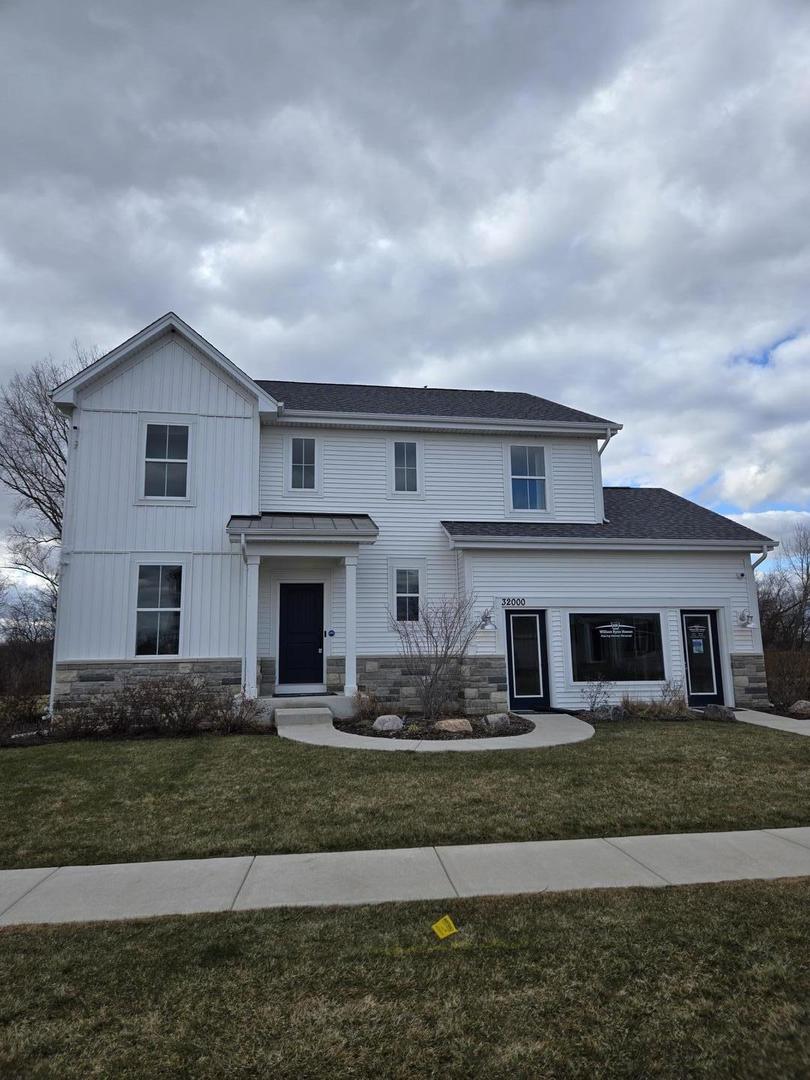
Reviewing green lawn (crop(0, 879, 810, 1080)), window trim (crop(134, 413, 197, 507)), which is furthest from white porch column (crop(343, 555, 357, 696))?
green lawn (crop(0, 879, 810, 1080))

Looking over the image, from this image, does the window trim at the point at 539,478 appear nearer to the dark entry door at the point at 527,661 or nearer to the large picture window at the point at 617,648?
the dark entry door at the point at 527,661

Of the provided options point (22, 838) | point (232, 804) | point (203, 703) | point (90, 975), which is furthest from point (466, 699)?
point (90, 975)

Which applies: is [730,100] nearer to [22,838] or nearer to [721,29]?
[721,29]

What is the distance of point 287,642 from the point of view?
46.0 ft

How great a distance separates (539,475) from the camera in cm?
1602

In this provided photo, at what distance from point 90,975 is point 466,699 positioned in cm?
1067

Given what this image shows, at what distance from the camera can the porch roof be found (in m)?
12.8

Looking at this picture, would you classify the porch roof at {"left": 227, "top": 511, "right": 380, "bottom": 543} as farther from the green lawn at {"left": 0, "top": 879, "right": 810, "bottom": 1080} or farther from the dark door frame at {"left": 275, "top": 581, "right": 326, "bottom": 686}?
the green lawn at {"left": 0, "top": 879, "right": 810, "bottom": 1080}

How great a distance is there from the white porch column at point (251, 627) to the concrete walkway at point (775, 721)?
971 centimetres

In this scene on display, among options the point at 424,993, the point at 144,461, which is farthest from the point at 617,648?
the point at 424,993

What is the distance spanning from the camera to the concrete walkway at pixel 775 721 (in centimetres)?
1169

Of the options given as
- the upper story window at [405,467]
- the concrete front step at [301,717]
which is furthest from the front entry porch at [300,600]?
the upper story window at [405,467]

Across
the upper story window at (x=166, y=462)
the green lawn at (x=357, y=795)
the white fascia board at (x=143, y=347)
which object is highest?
the white fascia board at (x=143, y=347)

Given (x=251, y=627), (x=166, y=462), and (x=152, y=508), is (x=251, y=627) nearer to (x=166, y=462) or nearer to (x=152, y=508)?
(x=152, y=508)
